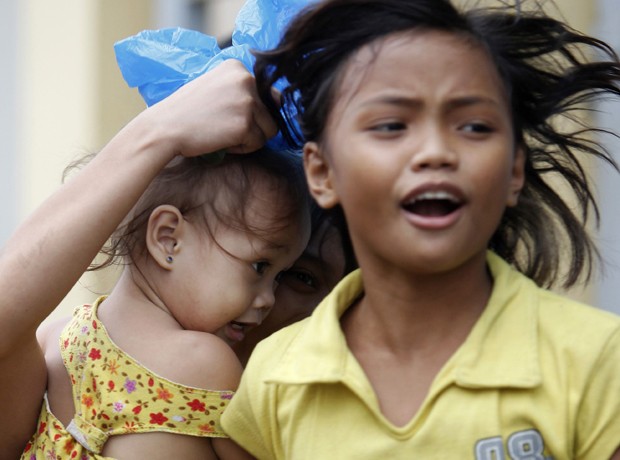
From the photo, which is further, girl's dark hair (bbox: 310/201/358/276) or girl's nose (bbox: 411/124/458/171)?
girl's dark hair (bbox: 310/201/358/276)

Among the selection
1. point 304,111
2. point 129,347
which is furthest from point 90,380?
point 304,111

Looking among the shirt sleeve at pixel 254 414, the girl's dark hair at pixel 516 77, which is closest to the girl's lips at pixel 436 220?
the girl's dark hair at pixel 516 77

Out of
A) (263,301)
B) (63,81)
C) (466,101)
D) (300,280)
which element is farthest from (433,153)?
(63,81)

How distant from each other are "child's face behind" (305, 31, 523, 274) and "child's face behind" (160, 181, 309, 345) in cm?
41

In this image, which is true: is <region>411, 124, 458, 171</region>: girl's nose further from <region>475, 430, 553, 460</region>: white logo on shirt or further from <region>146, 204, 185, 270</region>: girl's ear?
<region>146, 204, 185, 270</region>: girl's ear

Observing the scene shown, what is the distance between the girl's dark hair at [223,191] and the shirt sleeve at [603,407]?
0.77m

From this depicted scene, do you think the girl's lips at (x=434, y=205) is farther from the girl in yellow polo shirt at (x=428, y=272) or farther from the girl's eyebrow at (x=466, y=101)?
the girl's eyebrow at (x=466, y=101)

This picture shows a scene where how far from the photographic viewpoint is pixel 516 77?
6.79 feet

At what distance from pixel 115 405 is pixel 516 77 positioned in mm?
922

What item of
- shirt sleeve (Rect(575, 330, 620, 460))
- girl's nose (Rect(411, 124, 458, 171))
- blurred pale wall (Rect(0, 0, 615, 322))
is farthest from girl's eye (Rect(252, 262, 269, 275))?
blurred pale wall (Rect(0, 0, 615, 322))

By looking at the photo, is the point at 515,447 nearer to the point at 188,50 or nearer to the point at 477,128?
the point at 477,128

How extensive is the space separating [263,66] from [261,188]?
0.99 ft

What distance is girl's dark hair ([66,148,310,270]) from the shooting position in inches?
92.5

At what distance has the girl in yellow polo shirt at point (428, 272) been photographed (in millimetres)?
1804
